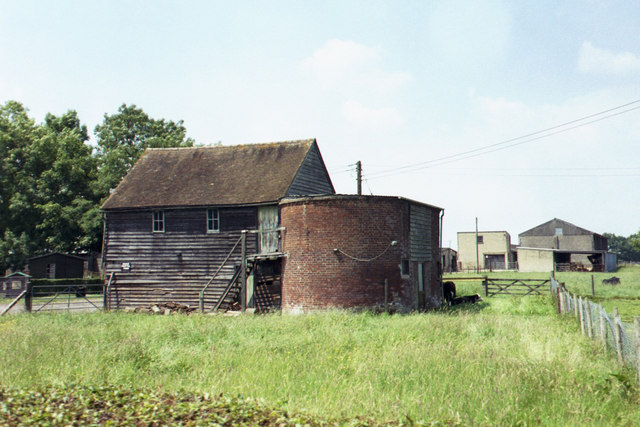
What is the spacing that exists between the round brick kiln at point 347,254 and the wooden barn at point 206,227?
1907 millimetres

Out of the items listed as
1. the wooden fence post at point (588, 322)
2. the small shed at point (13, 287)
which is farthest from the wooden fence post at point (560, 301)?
the small shed at point (13, 287)

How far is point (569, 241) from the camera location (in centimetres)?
7188

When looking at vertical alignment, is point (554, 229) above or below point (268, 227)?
above

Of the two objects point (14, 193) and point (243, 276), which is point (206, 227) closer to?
point (243, 276)

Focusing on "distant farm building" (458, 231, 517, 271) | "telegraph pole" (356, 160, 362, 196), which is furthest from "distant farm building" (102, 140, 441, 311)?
"distant farm building" (458, 231, 517, 271)

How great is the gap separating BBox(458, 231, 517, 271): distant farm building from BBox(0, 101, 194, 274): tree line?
130ft

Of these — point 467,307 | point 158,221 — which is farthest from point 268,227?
point 467,307

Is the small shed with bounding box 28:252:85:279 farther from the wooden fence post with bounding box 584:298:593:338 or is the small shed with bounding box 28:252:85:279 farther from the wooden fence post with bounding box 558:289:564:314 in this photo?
the wooden fence post with bounding box 584:298:593:338

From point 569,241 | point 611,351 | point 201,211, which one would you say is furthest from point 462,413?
point 569,241

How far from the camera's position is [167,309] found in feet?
78.8

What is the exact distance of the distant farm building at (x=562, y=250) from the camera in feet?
206

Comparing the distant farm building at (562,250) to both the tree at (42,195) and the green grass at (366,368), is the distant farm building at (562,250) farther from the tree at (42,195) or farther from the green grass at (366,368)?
the green grass at (366,368)

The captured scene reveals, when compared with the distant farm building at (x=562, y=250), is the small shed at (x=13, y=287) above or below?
below

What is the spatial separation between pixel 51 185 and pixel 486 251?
5228cm
